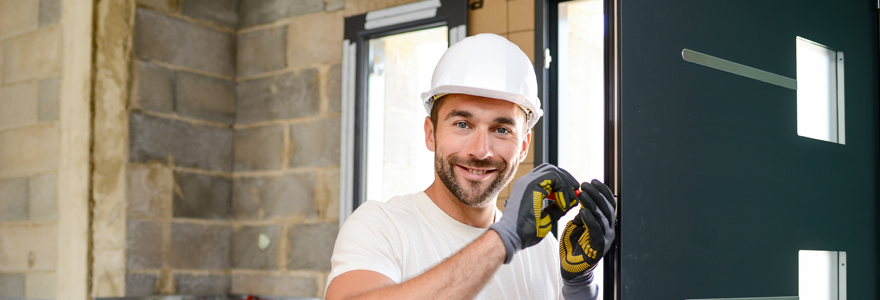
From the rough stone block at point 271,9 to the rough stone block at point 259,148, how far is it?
22.0 inches

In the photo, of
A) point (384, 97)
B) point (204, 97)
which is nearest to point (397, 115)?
point (384, 97)

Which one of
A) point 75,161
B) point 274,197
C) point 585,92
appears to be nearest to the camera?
point 75,161

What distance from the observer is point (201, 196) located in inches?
144

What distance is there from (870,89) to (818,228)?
0.39 meters

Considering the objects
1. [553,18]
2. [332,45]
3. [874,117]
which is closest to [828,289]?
[874,117]

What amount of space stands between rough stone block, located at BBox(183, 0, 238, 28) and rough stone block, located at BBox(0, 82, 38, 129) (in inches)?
31.1

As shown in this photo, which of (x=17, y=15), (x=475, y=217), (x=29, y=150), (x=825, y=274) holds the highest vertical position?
(x=17, y=15)

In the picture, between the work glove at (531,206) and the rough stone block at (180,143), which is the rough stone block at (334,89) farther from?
the work glove at (531,206)

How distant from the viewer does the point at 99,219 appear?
10.6ft

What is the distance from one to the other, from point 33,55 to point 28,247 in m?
0.89

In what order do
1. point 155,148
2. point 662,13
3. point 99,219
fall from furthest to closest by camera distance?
1. point 155,148
2. point 99,219
3. point 662,13

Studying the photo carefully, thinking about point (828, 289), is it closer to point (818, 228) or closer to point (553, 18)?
point (818, 228)

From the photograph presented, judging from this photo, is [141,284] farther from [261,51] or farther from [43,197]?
[261,51]

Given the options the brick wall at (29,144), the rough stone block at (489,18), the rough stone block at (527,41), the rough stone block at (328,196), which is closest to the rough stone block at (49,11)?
the brick wall at (29,144)
